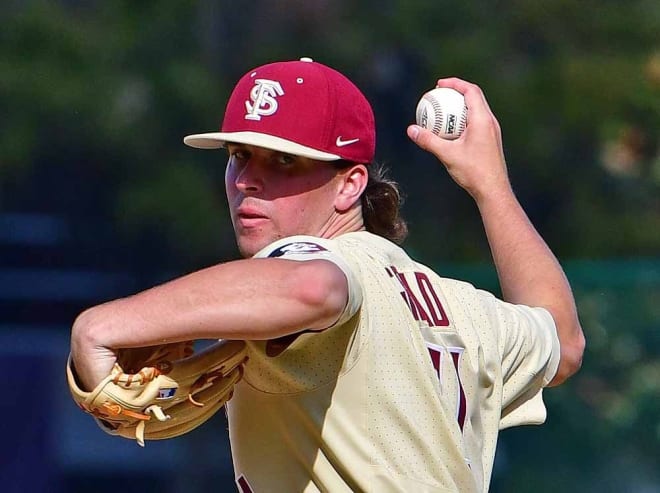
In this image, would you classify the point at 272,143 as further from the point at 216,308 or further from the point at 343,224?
the point at 216,308

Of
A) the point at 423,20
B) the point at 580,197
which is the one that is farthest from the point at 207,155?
the point at 580,197

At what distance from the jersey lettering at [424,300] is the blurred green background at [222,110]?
212 inches

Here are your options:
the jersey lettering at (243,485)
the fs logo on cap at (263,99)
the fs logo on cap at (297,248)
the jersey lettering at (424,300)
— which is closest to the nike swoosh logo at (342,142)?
the fs logo on cap at (263,99)

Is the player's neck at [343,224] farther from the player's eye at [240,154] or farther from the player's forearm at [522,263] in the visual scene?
the player's forearm at [522,263]

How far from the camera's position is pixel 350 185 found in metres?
2.66

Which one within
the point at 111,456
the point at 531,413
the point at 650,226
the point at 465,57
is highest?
the point at 531,413

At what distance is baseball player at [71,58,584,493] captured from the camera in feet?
6.71

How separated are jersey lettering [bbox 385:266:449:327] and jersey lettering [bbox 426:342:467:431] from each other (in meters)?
0.05

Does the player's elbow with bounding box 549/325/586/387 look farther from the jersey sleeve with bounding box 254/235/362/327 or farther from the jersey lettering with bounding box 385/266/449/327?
the jersey sleeve with bounding box 254/235/362/327

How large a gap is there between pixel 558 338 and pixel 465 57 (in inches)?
224

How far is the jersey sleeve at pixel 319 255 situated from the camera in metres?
2.14

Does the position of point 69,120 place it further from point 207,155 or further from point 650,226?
point 650,226

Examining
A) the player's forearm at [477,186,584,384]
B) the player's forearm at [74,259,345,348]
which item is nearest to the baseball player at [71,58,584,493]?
the player's forearm at [74,259,345,348]

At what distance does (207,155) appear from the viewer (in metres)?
8.32
